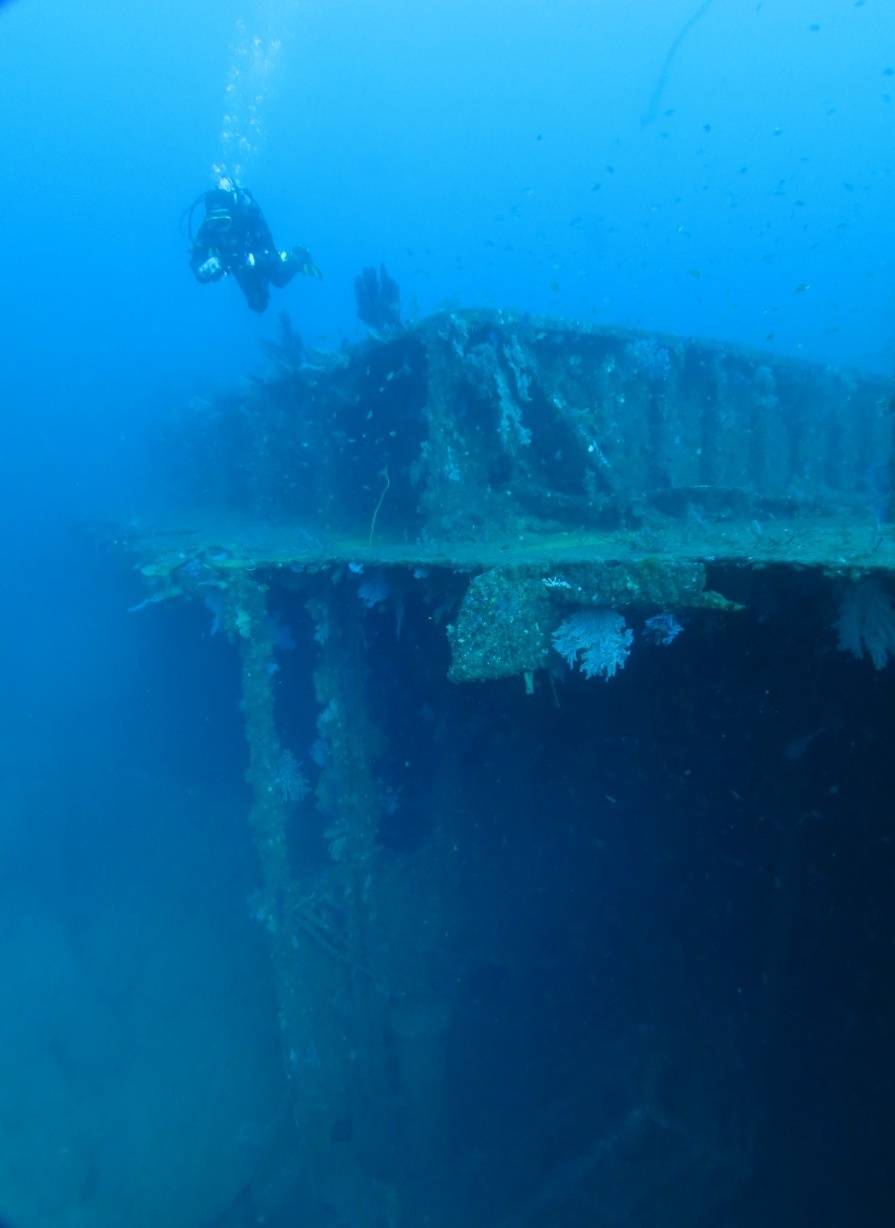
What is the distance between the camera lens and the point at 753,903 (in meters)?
2.65

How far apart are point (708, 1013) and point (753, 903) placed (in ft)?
2.26

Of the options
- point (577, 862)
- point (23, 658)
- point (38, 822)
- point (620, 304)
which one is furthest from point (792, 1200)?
point (620, 304)

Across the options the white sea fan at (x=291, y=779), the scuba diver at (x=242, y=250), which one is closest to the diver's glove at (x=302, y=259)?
the scuba diver at (x=242, y=250)

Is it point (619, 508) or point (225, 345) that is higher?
point (225, 345)

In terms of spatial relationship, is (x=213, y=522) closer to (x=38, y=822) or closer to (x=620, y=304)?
(x=38, y=822)

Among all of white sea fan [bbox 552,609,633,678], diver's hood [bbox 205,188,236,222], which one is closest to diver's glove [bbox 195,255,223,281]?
diver's hood [bbox 205,188,236,222]

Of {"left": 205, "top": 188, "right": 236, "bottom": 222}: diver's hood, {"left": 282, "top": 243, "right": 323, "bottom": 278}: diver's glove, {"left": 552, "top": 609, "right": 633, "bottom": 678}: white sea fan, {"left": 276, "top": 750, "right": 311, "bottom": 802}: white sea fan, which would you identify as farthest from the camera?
{"left": 282, "top": 243, "right": 323, "bottom": 278}: diver's glove

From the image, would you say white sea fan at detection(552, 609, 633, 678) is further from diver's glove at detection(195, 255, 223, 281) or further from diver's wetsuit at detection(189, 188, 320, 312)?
diver's glove at detection(195, 255, 223, 281)

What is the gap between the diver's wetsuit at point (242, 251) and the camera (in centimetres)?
873

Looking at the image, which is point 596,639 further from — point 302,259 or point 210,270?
point 210,270

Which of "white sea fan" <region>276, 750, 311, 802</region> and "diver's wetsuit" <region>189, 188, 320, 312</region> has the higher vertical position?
"diver's wetsuit" <region>189, 188, 320, 312</region>

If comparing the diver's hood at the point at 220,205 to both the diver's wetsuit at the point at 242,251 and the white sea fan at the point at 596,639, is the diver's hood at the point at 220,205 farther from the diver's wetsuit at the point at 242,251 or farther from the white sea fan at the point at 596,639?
the white sea fan at the point at 596,639

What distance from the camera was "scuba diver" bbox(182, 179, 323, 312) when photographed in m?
8.73

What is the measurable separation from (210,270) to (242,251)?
0.52 metres
